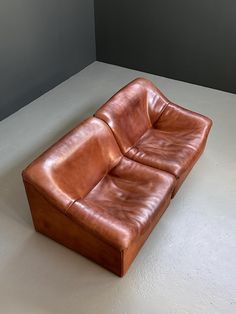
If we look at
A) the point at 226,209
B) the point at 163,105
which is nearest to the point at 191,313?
the point at 226,209

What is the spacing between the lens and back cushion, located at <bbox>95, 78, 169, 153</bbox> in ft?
7.94

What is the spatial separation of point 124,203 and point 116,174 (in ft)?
0.97

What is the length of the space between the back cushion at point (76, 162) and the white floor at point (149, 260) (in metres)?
0.44

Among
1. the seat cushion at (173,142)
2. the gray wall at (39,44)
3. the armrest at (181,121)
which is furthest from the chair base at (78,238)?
the gray wall at (39,44)

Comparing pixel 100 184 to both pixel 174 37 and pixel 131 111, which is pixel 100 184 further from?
pixel 174 37

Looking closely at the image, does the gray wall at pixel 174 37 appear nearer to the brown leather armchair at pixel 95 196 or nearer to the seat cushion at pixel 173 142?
the seat cushion at pixel 173 142

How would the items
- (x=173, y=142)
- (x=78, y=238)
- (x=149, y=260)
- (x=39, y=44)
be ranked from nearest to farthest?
(x=78, y=238) < (x=149, y=260) < (x=173, y=142) < (x=39, y=44)

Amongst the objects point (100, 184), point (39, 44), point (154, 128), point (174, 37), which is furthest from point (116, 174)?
point (174, 37)

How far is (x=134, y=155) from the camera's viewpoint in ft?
7.91

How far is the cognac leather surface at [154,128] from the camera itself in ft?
7.72

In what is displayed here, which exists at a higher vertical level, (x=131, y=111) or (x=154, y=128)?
(x=131, y=111)

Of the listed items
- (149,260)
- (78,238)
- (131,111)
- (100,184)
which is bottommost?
(149,260)

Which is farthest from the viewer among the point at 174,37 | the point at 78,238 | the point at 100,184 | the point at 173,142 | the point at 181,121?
the point at 174,37

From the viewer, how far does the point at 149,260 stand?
2.05 meters
